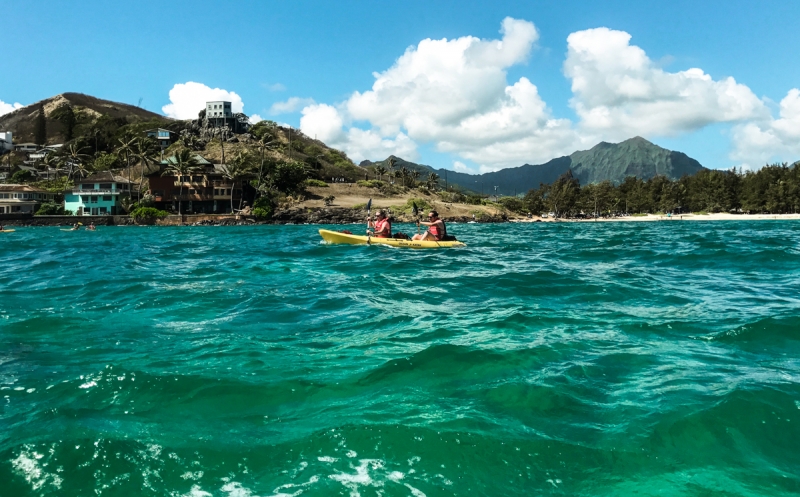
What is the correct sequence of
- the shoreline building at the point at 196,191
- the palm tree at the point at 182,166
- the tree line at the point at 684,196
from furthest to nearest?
the tree line at the point at 684,196
the shoreline building at the point at 196,191
the palm tree at the point at 182,166

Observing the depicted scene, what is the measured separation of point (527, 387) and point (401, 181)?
12505cm

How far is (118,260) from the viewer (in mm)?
21547

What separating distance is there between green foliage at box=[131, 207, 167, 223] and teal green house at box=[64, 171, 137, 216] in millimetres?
6147

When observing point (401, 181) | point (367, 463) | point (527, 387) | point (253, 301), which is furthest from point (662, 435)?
point (401, 181)

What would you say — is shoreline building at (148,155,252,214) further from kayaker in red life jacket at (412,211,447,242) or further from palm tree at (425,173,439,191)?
kayaker in red life jacket at (412,211,447,242)

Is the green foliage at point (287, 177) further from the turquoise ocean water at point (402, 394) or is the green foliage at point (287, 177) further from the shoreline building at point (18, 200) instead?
the turquoise ocean water at point (402, 394)

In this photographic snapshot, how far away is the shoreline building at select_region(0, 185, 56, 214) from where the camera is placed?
72.4 meters

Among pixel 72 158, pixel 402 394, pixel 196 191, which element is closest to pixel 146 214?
pixel 196 191

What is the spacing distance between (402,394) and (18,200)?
8756 centimetres

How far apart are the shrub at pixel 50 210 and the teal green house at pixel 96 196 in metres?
1.06

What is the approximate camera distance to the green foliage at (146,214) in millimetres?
72500

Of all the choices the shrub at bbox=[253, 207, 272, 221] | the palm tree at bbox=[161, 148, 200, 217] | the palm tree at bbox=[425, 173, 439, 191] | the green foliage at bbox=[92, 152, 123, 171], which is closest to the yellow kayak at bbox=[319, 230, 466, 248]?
the shrub at bbox=[253, 207, 272, 221]

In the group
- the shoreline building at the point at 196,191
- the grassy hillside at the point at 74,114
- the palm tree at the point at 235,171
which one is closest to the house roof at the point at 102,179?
the shoreline building at the point at 196,191

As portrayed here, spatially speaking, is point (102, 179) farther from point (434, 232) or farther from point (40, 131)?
point (40, 131)
